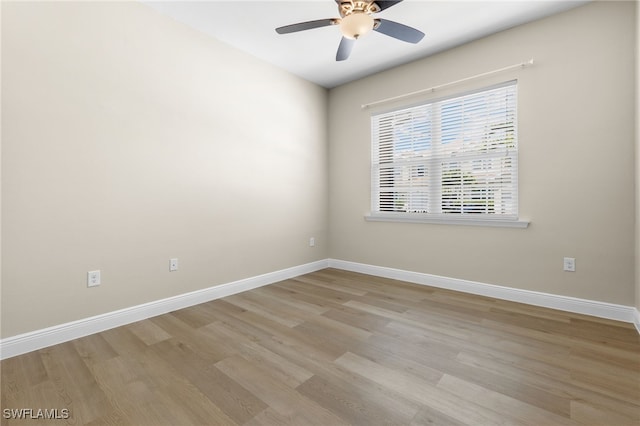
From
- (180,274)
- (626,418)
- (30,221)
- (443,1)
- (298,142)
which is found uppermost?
(443,1)

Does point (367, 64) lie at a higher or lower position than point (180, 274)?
higher

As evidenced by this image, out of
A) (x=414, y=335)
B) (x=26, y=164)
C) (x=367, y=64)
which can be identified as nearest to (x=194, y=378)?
(x=414, y=335)

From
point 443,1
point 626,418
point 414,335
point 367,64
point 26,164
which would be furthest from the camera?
point 367,64

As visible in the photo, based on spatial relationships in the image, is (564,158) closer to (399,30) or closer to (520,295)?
(520,295)

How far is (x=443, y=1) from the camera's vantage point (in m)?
2.47

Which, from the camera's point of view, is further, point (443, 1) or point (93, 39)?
point (443, 1)

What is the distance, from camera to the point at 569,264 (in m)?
2.62

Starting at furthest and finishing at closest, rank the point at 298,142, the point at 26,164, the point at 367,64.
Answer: the point at 298,142, the point at 367,64, the point at 26,164

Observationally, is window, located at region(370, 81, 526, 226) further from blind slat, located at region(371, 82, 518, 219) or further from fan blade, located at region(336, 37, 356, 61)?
fan blade, located at region(336, 37, 356, 61)

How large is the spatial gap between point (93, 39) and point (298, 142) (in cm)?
227

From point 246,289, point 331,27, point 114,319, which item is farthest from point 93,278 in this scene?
point 331,27

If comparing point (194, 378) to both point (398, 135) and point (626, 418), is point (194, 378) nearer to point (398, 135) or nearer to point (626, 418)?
point (626, 418)

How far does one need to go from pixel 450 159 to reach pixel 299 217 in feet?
6.52

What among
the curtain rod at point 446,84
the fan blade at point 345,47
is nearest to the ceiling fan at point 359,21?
the fan blade at point 345,47
